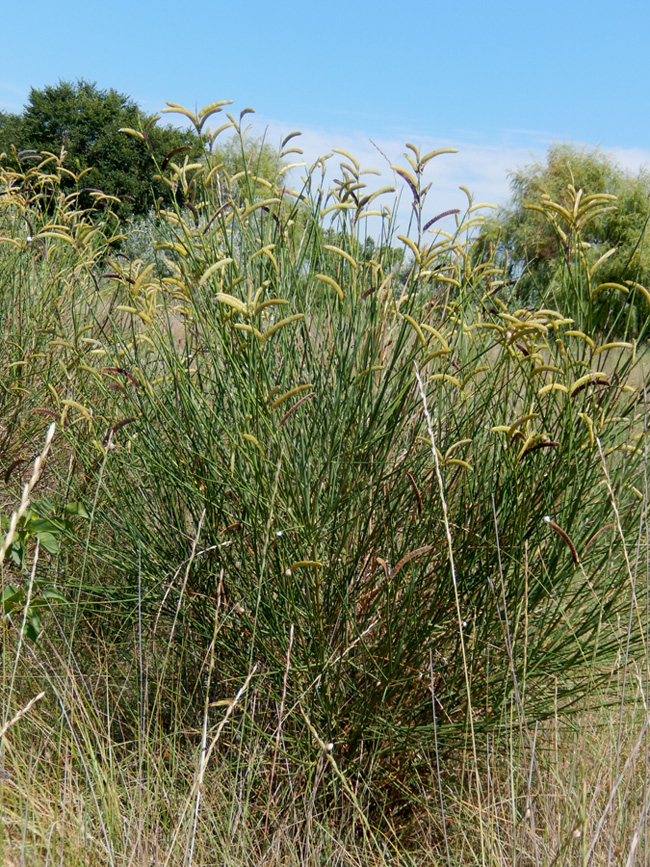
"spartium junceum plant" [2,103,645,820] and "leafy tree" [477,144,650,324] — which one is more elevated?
"leafy tree" [477,144,650,324]

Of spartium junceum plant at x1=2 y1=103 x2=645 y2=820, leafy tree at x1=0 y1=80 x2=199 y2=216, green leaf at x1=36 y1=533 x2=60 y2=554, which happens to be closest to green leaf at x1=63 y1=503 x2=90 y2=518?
green leaf at x1=36 y1=533 x2=60 y2=554

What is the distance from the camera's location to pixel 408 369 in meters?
2.04

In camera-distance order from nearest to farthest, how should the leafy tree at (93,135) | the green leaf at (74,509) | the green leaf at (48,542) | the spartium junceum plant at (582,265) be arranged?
the spartium junceum plant at (582,265) → the green leaf at (48,542) → the green leaf at (74,509) → the leafy tree at (93,135)

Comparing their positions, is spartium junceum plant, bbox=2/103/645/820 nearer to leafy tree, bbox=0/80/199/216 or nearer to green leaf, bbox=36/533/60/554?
green leaf, bbox=36/533/60/554

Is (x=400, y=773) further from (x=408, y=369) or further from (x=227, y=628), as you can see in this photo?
(x=408, y=369)

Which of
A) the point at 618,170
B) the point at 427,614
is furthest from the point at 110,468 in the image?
the point at 618,170

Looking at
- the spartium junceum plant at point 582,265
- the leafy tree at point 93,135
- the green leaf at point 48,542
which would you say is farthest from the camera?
the leafy tree at point 93,135

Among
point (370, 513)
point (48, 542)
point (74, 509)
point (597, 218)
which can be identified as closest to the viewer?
point (370, 513)

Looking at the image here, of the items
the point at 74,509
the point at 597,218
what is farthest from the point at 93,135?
the point at 74,509

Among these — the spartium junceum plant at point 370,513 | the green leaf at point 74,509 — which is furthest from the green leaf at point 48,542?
the spartium junceum plant at point 370,513

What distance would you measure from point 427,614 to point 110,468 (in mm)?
1123

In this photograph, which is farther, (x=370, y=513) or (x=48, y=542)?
(x=48, y=542)

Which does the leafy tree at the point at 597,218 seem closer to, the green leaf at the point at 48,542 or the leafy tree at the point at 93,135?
the leafy tree at the point at 93,135

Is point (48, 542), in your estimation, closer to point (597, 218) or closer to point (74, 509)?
point (74, 509)
